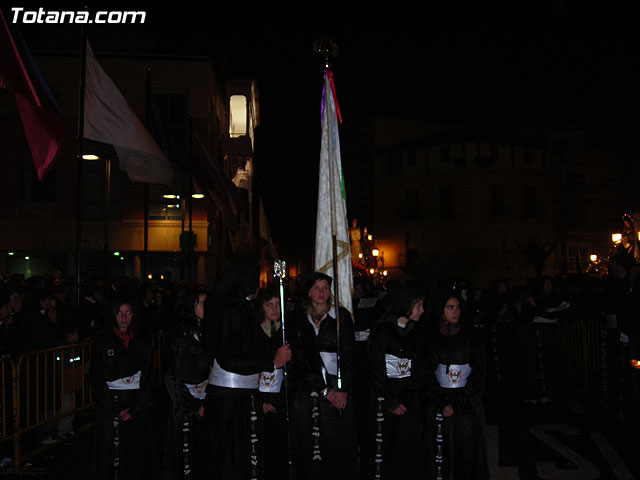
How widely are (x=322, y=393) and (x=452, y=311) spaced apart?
1441mm

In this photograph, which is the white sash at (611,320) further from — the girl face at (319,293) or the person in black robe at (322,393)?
the girl face at (319,293)

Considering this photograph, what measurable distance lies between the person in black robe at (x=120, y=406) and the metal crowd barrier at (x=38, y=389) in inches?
42.7

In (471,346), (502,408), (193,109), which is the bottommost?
(502,408)

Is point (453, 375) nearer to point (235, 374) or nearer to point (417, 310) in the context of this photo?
point (417, 310)

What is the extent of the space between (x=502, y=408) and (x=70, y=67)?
75.4ft

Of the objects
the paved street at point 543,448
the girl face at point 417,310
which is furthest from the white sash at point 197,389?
the girl face at point 417,310

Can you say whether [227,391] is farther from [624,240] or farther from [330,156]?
[624,240]

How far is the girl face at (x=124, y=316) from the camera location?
6.23 meters

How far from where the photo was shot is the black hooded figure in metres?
5.22

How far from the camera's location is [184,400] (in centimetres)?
593

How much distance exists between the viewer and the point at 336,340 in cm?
597

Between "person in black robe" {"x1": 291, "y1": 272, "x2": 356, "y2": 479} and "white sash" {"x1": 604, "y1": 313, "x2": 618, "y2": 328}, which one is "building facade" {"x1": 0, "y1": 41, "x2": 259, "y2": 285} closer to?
"white sash" {"x1": 604, "y1": 313, "x2": 618, "y2": 328}

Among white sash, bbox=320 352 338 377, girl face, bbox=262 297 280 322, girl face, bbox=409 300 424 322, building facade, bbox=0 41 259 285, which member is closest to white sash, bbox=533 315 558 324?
girl face, bbox=409 300 424 322

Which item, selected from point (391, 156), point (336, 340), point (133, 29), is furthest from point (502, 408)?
point (391, 156)
